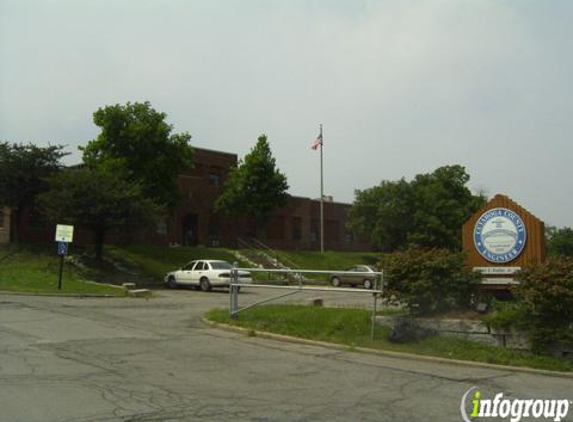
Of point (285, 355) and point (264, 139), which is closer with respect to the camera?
point (285, 355)

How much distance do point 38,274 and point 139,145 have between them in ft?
36.6

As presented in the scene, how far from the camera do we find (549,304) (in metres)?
11.0

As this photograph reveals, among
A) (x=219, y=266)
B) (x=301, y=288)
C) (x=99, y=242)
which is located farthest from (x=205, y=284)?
(x=301, y=288)

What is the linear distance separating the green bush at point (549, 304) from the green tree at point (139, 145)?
28881 mm

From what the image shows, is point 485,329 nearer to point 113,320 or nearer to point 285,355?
point 285,355

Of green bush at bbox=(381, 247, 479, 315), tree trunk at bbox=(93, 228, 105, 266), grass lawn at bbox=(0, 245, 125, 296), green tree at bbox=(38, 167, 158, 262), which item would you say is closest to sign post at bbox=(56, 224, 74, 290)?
grass lawn at bbox=(0, 245, 125, 296)

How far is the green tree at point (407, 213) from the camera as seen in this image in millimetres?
48594

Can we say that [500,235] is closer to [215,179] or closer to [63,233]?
[63,233]

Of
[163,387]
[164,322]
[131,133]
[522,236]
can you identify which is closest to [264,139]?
[131,133]

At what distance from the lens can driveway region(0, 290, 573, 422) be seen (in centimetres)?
732

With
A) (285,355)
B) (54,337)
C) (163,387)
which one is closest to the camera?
(163,387)

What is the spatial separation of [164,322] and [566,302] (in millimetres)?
9581

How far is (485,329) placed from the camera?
1189 cm

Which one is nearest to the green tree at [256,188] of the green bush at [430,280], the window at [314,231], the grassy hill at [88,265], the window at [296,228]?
the grassy hill at [88,265]
